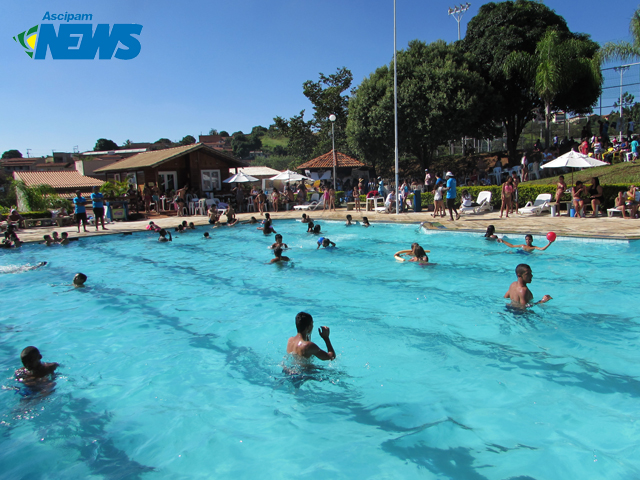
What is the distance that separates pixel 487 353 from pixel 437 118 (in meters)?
20.5

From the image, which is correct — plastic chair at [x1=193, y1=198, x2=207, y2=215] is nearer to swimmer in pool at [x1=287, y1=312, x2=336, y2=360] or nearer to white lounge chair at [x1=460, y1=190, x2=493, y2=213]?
white lounge chair at [x1=460, y1=190, x2=493, y2=213]

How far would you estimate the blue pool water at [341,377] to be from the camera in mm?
4258

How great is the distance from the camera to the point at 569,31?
2706 cm

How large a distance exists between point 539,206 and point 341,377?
13.9m

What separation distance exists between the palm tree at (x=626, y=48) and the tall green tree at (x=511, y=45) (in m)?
3.78

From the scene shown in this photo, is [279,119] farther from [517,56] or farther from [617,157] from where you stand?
[617,157]

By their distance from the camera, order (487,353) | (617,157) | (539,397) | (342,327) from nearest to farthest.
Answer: (539,397) → (487,353) → (342,327) → (617,157)

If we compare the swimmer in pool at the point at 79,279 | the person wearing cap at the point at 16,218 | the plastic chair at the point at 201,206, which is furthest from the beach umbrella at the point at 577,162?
the person wearing cap at the point at 16,218

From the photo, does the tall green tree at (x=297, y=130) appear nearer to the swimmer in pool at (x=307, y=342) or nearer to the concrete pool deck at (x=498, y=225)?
the concrete pool deck at (x=498, y=225)

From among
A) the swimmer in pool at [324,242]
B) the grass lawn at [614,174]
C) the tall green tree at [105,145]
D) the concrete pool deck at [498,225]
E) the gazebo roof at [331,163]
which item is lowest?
the swimmer in pool at [324,242]

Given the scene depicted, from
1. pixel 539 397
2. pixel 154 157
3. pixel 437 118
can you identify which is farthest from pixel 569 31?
pixel 539 397

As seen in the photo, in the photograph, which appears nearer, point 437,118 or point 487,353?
point 487,353

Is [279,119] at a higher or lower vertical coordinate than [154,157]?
higher

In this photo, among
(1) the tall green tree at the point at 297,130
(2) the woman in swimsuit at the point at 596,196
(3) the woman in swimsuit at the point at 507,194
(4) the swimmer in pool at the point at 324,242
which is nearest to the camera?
(4) the swimmer in pool at the point at 324,242
